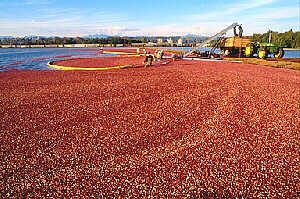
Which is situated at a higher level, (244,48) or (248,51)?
(244,48)

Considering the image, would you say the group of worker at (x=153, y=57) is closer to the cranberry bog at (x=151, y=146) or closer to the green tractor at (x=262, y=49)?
the cranberry bog at (x=151, y=146)

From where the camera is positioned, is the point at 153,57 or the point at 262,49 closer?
the point at 153,57

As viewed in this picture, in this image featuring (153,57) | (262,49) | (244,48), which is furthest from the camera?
(244,48)

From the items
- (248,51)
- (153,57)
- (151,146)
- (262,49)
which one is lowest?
(151,146)

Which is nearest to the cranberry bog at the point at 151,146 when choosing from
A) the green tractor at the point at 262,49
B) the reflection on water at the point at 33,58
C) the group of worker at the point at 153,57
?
the group of worker at the point at 153,57

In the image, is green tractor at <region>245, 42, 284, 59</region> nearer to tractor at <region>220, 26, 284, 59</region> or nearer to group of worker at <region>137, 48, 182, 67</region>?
tractor at <region>220, 26, 284, 59</region>

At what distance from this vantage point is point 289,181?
3127 mm

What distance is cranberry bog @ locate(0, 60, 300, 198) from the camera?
3.03m

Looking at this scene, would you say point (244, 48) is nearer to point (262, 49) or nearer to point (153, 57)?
point (262, 49)

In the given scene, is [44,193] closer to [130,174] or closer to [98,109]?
[130,174]

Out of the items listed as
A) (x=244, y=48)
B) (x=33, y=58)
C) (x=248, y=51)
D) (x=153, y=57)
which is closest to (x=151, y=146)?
(x=153, y=57)

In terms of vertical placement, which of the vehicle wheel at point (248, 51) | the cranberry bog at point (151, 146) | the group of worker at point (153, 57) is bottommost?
the cranberry bog at point (151, 146)

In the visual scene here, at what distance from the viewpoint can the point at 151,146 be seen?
4.22 m

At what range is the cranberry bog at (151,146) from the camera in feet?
9.95
